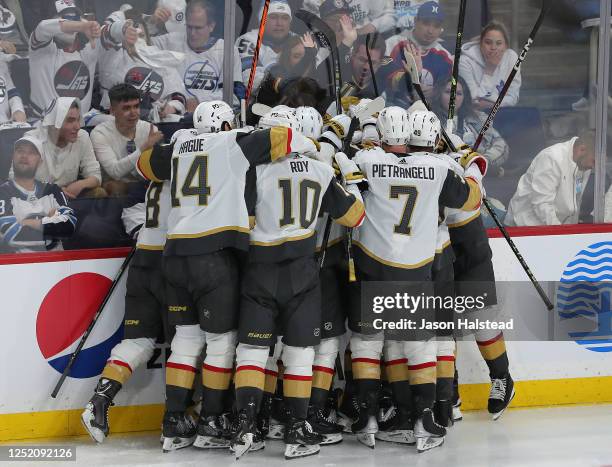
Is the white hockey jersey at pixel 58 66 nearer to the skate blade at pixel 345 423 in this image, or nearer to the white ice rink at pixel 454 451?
the white ice rink at pixel 454 451

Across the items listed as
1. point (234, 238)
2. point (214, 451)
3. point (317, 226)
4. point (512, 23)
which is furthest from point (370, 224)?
point (512, 23)

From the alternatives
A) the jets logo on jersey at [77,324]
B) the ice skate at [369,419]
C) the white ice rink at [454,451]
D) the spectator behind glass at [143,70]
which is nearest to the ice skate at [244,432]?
the white ice rink at [454,451]

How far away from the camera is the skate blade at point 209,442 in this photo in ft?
14.8

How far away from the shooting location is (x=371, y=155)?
4.53m

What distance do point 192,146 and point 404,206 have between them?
34.8 inches

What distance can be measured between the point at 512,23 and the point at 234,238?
191cm

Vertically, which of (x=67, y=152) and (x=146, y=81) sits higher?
(x=146, y=81)

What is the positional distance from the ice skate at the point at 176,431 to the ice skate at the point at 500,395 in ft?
4.53

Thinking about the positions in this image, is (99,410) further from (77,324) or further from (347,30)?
(347,30)

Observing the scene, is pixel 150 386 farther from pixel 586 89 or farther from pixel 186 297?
pixel 586 89

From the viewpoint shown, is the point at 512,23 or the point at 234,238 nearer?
the point at 234,238

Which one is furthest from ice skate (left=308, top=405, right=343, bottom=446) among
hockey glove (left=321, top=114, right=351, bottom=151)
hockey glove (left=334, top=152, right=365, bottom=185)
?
hockey glove (left=321, top=114, right=351, bottom=151)

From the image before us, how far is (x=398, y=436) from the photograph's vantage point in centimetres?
469

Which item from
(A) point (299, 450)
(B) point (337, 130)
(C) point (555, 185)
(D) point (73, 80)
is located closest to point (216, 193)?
(B) point (337, 130)
